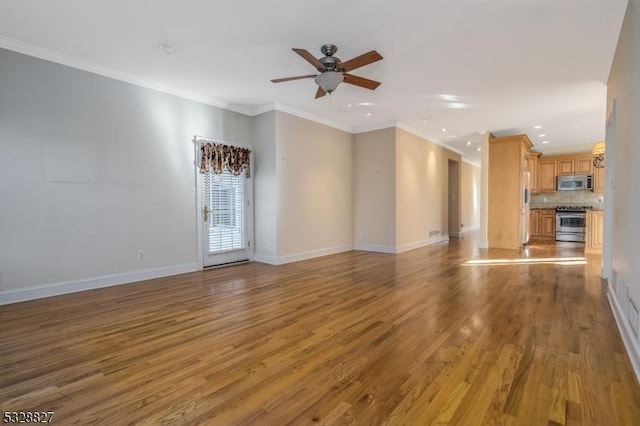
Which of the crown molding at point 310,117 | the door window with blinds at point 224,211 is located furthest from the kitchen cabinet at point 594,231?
the door window with blinds at point 224,211

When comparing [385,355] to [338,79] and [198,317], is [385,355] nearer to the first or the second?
[198,317]

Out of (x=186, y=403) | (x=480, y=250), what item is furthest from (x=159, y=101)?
(x=480, y=250)

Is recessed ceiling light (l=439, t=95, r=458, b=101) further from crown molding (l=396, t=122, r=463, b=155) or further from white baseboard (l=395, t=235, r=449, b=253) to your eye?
white baseboard (l=395, t=235, r=449, b=253)

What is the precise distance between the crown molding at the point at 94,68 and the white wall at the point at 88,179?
2.8 inches

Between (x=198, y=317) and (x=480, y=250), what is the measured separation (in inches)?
257

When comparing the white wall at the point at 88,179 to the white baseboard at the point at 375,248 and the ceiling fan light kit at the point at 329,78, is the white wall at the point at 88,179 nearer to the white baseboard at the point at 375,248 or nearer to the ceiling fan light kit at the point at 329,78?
the ceiling fan light kit at the point at 329,78

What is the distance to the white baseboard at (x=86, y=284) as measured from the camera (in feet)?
11.6

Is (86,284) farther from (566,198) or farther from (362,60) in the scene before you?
(566,198)

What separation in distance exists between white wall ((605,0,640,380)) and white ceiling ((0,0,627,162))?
46 cm

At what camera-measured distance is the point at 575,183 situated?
8922 millimetres

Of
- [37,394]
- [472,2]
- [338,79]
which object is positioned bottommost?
[37,394]

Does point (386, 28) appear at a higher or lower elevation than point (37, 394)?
higher

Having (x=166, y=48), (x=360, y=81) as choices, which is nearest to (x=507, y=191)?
(x=360, y=81)

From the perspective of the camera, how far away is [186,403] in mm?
1731
